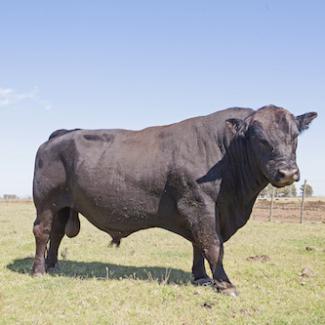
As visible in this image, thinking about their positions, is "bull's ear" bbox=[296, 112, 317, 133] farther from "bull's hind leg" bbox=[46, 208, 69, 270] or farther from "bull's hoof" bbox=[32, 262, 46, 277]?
"bull's hoof" bbox=[32, 262, 46, 277]

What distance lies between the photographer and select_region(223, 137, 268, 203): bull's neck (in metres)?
6.52

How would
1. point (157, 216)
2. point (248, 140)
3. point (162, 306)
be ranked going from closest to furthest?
point (162, 306) < point (248, 140) < point (157, 216)

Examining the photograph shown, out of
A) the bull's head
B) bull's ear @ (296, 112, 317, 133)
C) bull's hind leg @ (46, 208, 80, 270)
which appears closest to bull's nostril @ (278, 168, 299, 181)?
the bull's head

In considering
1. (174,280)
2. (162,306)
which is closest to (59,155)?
(174,280)

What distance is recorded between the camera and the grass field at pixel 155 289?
207 inches

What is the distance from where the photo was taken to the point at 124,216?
714 centimetres

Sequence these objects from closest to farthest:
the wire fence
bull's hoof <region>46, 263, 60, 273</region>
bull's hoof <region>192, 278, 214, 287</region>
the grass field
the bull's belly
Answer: the grass field → bull's hoof <region>192, 278, 214, 287</region> → the bull's belly → bull's hoof <region>46, 263, 60, 273</region> → the wire fence

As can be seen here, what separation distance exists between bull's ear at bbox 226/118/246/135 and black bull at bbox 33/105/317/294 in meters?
0.01

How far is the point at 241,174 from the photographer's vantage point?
6.62m

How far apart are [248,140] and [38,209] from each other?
361cm

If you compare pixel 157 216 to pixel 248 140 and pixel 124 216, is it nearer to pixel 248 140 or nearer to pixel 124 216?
pixel 124 216

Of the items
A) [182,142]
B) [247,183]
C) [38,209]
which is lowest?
[38,209]

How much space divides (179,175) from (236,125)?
1014mm

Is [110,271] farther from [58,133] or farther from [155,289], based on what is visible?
[58,133]
